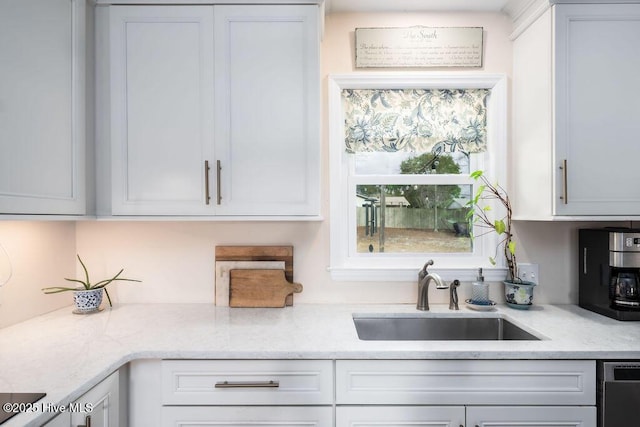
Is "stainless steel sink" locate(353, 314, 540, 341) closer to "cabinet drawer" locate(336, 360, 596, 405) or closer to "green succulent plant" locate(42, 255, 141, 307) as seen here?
"cabinet drawer" locate(336, 360, 596, 405)

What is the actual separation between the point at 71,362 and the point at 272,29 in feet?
4.88

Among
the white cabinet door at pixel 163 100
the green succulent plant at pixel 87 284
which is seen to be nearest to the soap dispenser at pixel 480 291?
the white cabinet door at pixel 163 100

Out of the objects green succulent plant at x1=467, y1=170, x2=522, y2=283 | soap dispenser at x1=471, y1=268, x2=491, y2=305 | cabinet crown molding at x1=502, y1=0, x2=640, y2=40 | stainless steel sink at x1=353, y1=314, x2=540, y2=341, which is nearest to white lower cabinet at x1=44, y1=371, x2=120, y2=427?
stainless steel sink at x1=353, y1=314, x2=540, y2=341

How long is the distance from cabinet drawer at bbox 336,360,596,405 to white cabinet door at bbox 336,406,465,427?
2 cm

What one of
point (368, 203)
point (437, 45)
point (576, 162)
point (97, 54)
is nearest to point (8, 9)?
point (97, 54)

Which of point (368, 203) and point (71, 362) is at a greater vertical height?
point (368, 203)

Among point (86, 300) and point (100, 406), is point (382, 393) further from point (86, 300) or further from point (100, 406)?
point (86, 300)

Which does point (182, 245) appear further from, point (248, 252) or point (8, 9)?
point (8, 9)

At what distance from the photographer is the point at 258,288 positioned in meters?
1.82

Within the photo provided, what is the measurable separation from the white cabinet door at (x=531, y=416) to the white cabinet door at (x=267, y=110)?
0.99 metres

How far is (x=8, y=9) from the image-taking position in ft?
3.80

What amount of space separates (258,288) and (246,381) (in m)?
0.60

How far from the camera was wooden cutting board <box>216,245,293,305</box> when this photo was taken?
186cm

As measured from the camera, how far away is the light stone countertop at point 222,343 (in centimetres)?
110
